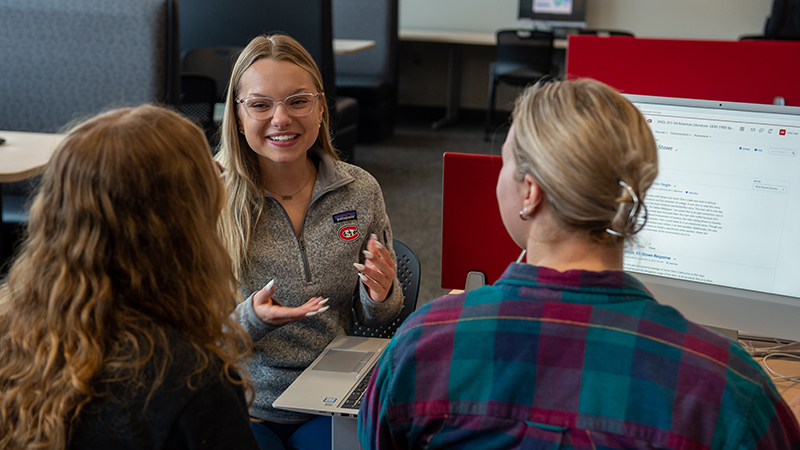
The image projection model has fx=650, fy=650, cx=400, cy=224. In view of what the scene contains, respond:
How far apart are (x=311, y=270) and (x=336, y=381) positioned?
11.8 inches

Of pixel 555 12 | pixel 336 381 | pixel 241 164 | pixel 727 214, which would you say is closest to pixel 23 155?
pixel 241 164

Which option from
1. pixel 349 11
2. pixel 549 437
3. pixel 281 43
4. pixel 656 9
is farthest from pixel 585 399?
pixel 656 9

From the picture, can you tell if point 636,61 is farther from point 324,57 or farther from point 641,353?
point 324,57

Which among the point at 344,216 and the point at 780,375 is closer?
the point at 780,375

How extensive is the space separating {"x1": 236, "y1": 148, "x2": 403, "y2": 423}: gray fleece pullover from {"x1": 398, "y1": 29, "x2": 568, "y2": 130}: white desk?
491cm

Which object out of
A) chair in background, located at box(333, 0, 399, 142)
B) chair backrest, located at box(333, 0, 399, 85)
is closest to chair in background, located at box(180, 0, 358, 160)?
chair in background, located at box(333, 0, 399, 142)

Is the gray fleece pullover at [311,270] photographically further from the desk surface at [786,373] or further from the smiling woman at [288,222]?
the desk surface at [786,373]

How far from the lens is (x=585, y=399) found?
67cm

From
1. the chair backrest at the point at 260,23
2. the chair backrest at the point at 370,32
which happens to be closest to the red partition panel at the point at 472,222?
the chair backrest at the point at 260,23

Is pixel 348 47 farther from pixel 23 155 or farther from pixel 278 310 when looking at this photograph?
pixel 278 310

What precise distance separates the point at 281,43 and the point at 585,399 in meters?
0.92

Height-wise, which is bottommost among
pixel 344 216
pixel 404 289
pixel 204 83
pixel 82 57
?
pixel 404 289

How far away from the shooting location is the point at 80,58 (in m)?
2.44

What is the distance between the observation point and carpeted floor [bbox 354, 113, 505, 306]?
3.35 m
